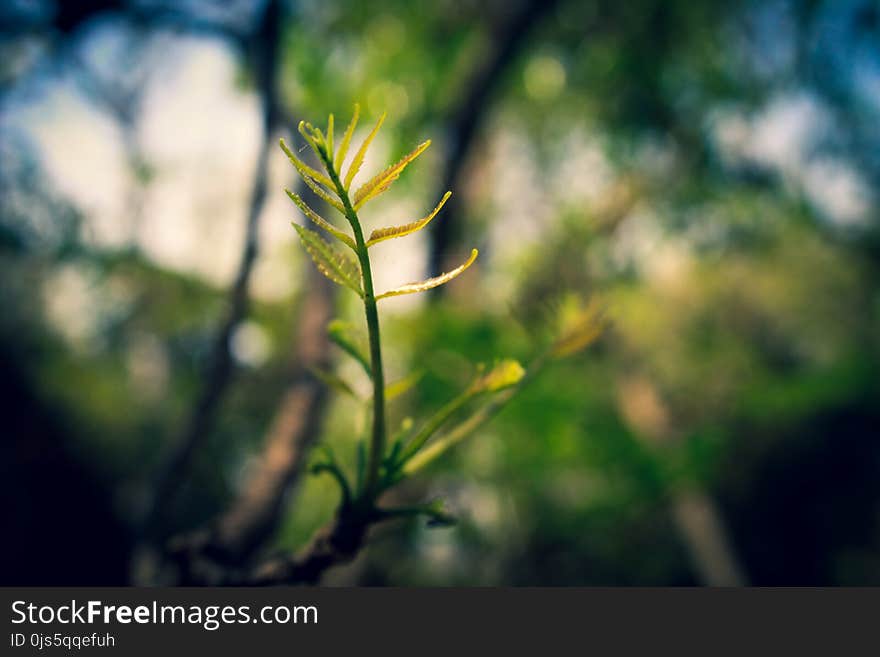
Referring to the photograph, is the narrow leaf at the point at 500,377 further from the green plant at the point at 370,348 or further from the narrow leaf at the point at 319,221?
the narrow leaf at the point at 319,221

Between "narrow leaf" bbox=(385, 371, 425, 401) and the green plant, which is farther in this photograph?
"narrow leaf" bbox=(385, 371, 425, 401)

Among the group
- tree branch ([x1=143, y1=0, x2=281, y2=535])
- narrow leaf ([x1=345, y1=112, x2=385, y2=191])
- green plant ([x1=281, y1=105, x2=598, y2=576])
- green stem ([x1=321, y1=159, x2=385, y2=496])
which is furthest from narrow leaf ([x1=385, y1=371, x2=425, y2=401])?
tree branch ([x1=143, y1=0, x2=281, y2=535])

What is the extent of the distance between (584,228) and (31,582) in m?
6.45

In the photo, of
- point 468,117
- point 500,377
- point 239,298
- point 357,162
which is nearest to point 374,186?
point 357,162

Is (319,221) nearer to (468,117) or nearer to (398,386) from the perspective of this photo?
(398,386)

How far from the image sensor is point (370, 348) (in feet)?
2.22

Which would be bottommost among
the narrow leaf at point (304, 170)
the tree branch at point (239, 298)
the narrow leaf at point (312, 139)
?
the narrow leaf at point (304, 170)

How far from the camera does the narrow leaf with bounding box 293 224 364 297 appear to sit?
2.01 ft

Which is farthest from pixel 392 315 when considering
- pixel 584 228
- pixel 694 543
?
pixel 694 543

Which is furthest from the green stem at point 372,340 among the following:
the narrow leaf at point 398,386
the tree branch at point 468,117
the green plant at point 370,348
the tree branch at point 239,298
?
the tree branch at point 468,117

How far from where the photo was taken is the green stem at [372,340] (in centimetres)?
56

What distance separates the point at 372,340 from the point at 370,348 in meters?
0.02

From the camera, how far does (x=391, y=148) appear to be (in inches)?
118

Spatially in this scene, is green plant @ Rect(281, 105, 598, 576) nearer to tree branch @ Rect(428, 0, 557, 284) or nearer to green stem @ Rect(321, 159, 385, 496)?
green stem @ Rect(321, 159, 385, 496)
